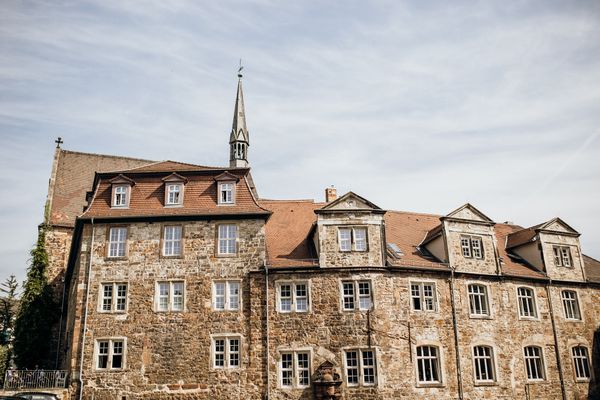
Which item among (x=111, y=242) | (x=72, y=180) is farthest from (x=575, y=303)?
(x=72, y=180)

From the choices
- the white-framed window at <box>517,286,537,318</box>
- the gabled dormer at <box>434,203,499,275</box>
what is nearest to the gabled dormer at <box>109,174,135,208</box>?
the gabled dormer at <box>434,203,499,275</box>

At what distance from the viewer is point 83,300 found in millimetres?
27062

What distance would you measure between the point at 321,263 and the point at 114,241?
33.9 ft

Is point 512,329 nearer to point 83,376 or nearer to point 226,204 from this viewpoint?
point 226,204

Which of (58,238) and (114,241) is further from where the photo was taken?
(58,238)

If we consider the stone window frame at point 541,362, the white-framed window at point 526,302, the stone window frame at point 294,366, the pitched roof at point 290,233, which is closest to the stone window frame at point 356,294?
the pitched roof at point 290,233

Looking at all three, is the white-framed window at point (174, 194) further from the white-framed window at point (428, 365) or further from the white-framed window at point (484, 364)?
the white-framed window at point (484, 364)

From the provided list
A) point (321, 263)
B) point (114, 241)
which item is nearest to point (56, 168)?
point (114, 241)

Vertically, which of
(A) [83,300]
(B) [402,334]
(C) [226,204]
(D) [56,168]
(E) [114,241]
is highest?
(D) [56,168]

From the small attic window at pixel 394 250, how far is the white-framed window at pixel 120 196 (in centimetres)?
1373

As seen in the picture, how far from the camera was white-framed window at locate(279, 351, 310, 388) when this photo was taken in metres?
26.1

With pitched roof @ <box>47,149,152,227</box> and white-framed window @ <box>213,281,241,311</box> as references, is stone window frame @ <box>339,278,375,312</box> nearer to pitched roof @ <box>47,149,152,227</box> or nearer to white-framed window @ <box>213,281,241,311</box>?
white-framed window @ <box>213,281,241,311</box>

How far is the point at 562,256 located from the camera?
32.4m

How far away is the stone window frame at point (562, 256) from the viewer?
3219 centimetres
